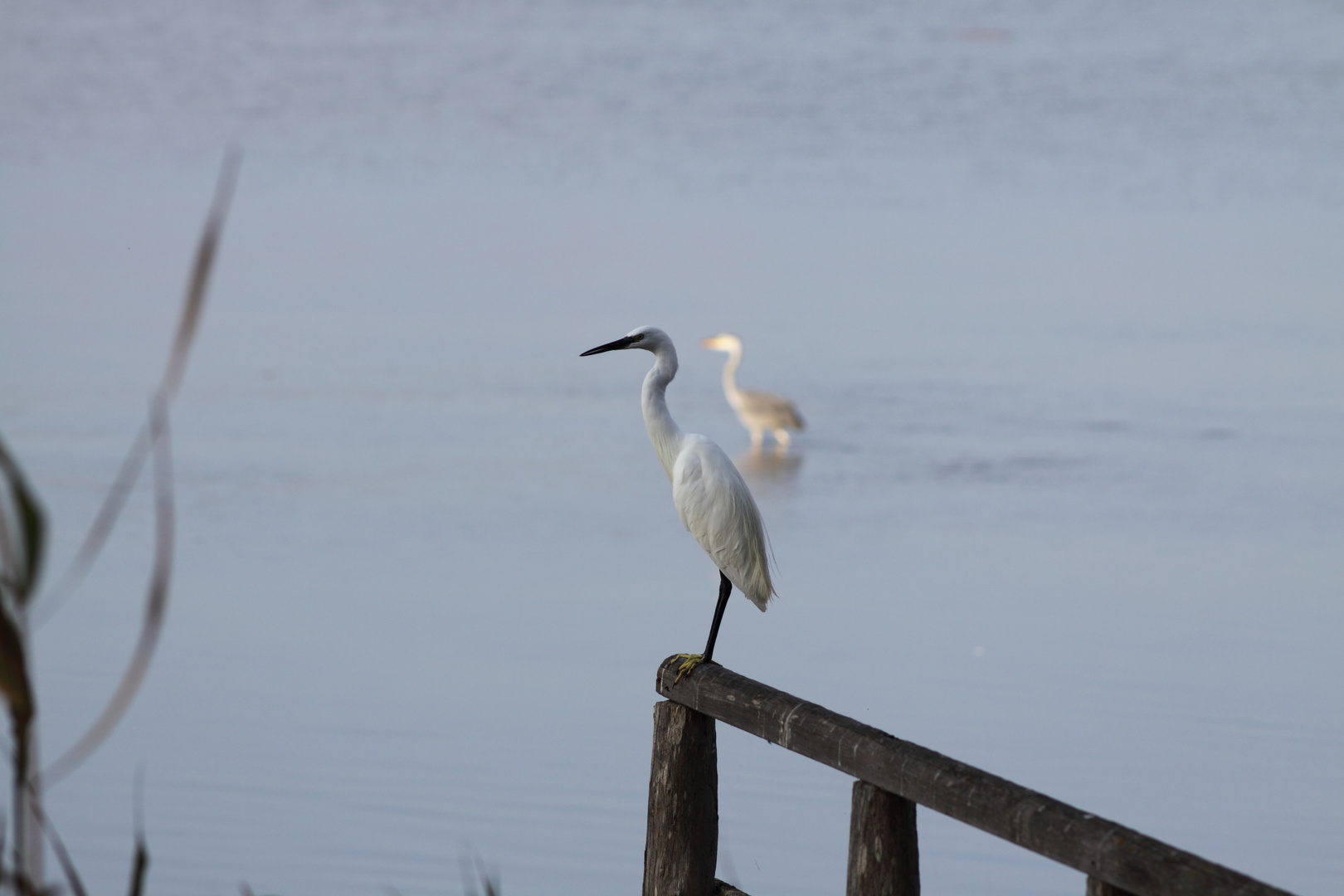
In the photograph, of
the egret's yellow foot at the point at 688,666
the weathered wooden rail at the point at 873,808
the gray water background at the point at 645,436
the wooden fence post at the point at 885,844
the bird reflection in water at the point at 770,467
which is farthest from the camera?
the bird reflection in water at the point at 770,467

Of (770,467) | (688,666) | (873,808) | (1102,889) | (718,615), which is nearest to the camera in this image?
(1102,889)

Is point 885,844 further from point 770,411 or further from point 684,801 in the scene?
point 770,411

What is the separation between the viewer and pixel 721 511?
273 cm

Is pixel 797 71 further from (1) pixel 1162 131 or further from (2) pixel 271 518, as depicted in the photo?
(2) pixel 271 518

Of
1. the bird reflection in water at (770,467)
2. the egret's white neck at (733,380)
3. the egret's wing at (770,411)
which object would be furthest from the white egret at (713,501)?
the egret's white neck at (733,380)

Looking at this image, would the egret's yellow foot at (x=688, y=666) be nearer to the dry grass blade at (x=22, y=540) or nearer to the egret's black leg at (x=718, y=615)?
the egret's black leg at (x=718, y=615)

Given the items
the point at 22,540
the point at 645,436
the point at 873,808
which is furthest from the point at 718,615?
the point at 645,436

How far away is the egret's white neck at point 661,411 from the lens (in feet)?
9.39

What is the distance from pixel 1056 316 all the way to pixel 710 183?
4519 millimetres

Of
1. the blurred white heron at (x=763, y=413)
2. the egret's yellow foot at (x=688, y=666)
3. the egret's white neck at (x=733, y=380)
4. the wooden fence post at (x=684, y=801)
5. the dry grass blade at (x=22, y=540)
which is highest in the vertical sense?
the egret's white neck at (x=733, y=380)

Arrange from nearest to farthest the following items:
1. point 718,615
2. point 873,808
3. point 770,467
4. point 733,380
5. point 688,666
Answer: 1. point 873,808
2. point 688,666
3. point 718,615
4. point 770,467
5. point 733,380

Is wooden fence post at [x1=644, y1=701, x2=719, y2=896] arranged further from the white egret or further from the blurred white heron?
the blurred white heron

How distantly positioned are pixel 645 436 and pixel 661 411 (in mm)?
5417

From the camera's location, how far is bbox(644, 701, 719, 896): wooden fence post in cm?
237
